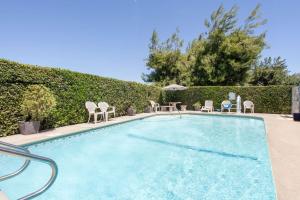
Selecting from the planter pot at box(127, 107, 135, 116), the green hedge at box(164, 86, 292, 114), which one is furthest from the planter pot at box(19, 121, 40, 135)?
the green hedge at box(164, 86, 292, 114)

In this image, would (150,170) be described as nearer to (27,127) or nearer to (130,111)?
(27,127)

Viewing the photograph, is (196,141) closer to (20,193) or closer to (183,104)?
(20,193)

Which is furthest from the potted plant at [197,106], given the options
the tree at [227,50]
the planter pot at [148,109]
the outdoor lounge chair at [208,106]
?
the tree at [227,50]

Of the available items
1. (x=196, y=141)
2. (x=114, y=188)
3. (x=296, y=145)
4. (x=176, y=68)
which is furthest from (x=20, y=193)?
(x=176, y=68)

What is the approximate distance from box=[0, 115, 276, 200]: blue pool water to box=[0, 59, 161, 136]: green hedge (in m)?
1.82

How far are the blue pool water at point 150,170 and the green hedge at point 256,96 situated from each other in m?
9.89

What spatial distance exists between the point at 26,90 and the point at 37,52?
44.2 feet

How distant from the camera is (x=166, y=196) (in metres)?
3.92

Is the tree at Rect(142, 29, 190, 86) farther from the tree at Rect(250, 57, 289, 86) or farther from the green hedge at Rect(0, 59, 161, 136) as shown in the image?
the green hedge at Rect(0, 59, 161, 136)

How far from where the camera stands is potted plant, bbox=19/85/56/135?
7871 mm

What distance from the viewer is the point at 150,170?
209 inches

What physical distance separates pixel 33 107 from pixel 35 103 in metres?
0.17

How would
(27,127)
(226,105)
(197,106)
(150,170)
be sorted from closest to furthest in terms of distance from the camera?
(150,170) → (27,127) → (226,105) → (197,106)

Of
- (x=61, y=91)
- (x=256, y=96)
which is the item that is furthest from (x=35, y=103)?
(x=256, y=96)
